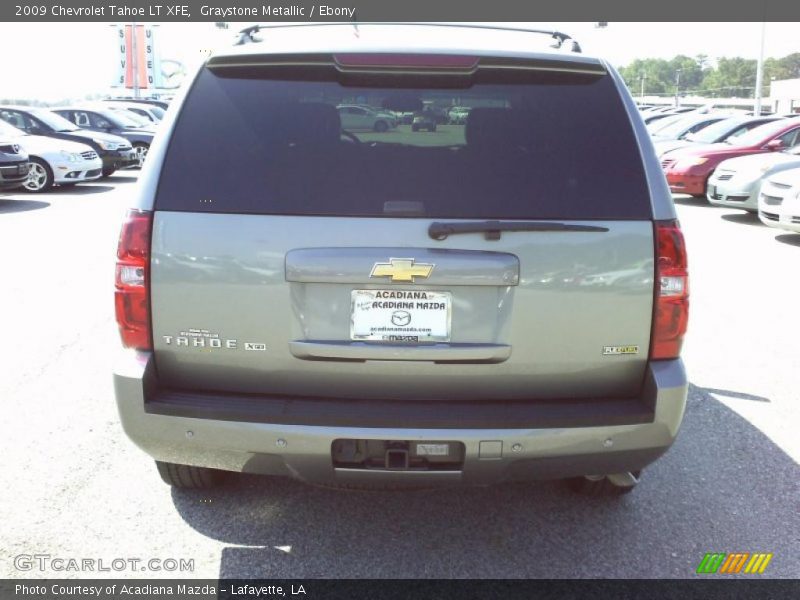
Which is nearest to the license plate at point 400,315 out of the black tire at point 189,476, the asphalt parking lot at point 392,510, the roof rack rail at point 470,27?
the asphalt parking lot at point 392,510

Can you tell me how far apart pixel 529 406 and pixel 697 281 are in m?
6.57

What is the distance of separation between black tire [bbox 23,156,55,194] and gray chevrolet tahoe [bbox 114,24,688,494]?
1559 centimetres

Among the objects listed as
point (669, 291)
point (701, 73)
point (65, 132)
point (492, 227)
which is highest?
point (701, 73)

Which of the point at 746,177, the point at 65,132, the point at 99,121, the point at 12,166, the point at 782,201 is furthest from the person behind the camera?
the point at 99,121

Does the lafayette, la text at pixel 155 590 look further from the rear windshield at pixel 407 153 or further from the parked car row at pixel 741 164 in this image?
the parked car row at pixel 741 164

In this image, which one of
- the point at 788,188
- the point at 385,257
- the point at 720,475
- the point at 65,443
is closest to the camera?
the point at 385,257

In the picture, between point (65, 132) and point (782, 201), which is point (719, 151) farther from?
point (65, 132)

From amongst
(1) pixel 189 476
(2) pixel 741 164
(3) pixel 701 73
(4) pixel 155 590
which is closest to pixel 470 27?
(1) pixel 189 476

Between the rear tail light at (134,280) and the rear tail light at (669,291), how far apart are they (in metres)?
1.81

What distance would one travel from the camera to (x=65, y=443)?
14.3 ft

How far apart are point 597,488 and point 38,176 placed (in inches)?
634

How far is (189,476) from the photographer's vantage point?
368cm

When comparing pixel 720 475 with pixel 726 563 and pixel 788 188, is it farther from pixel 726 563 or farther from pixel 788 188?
pixel 788 188

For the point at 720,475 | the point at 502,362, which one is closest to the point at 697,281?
the point at 720,475
